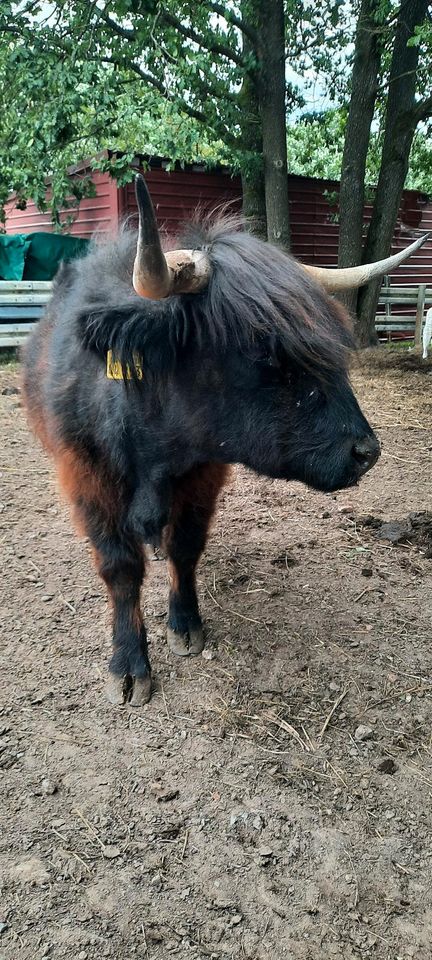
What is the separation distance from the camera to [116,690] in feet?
9.83

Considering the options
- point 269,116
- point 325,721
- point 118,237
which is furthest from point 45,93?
point 325,721

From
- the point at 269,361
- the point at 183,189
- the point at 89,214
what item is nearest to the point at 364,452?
the point at 269,361

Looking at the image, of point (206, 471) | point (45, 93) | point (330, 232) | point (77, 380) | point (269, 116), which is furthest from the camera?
point (330, 232)

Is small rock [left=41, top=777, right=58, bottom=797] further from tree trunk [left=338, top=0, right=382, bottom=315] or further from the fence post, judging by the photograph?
the fence post

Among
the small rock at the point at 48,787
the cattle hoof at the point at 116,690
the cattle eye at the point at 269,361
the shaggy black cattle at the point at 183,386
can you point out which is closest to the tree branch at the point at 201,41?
the shaggy black cattle at the point at 183,386

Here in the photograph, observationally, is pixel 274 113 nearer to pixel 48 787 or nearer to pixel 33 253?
pixel 33 253

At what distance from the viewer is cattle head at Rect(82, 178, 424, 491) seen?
228 cm

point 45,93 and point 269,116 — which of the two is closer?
point 45,93

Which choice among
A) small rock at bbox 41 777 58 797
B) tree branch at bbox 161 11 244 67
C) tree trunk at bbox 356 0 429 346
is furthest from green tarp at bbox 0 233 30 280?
small rock at bbox 41 777 58 797

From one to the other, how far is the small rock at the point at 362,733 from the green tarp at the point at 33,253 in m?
9.98

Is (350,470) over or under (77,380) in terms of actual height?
under

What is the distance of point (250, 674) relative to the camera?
314cm

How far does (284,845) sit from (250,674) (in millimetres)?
951

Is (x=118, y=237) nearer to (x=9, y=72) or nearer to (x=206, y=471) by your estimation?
(x=206, y=471)
